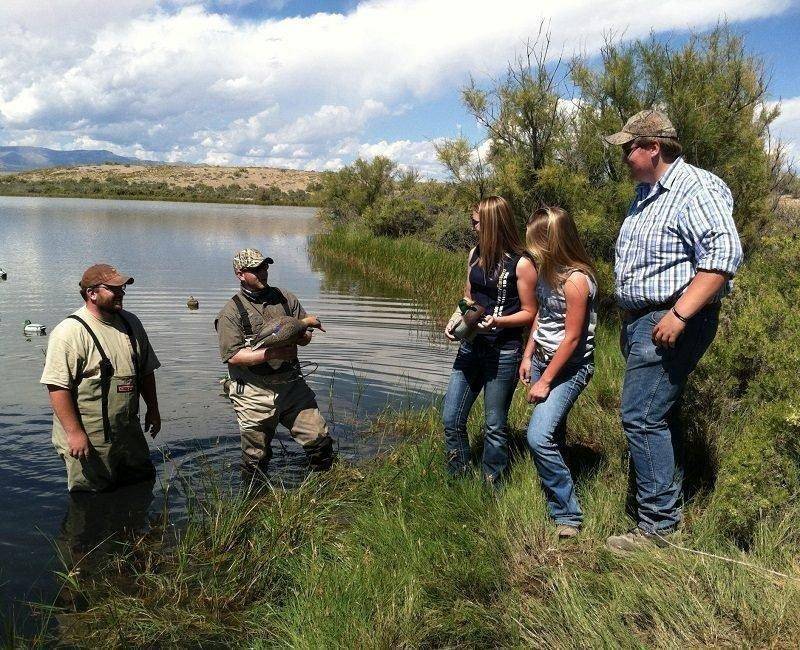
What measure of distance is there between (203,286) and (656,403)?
15.7 m

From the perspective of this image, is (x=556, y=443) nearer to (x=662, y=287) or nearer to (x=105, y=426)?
(x=662, y=287)

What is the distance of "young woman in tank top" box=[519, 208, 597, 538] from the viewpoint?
371 centimetres

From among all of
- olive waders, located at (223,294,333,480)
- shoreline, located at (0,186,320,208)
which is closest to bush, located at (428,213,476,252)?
olive waders, located at (223,294,333,480)

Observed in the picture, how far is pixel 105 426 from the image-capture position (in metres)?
4.74

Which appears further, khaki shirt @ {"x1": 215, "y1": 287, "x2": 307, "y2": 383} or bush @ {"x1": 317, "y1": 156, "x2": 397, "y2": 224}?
bush @ {"x1": 317, "y1": 156, "x2": 397, "y2": 224}

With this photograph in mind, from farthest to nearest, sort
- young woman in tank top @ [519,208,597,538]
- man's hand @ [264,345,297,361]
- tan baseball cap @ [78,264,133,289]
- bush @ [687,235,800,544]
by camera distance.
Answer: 1. man's hand @ [264,345,297,361]
2. tan baseball cap @ [78,264,133,289]
3. young woman in tank top @ [519,208,597,538]
4. bush @ [687,235,800,544]

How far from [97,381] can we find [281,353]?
1.25m

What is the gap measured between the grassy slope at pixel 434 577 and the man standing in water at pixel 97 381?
0.77 meters

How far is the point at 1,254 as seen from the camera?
22.0 meters

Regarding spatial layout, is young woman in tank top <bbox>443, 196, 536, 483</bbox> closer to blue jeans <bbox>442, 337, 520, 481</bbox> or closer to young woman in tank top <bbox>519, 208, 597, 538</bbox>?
blue jeans <bbox>442, 337, 520, 481</bbox>

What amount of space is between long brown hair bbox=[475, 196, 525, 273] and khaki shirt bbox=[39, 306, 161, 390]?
260 centimetres

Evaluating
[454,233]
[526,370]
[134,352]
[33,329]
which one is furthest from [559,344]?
[454,233]

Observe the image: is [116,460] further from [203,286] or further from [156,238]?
[156,238]

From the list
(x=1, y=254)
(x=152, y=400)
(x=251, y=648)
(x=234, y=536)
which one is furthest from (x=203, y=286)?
(x=251, y=648)
